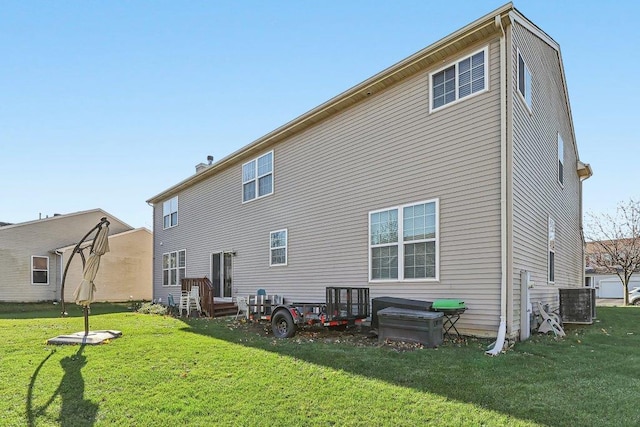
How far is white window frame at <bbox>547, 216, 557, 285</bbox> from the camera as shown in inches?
411

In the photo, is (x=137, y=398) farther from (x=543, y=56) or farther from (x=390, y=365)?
(x=543, y=56)

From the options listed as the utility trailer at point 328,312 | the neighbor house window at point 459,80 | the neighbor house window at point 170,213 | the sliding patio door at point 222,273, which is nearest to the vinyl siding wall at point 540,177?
the neighbor house window at point 459,80

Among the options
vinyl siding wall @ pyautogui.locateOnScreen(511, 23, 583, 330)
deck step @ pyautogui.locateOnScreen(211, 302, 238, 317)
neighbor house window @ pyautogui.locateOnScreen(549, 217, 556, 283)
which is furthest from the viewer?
deck step @ pyautogui.locateOnScreen(211, 302, 238, 317)

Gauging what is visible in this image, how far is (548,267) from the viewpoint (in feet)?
33.9

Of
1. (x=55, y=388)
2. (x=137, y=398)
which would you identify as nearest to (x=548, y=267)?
(x=137, y=398)

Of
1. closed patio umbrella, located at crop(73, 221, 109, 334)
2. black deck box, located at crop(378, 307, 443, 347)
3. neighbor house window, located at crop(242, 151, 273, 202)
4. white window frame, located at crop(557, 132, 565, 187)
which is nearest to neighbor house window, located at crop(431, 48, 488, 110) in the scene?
black deck box, located at crop(378, 307, 443, 347)

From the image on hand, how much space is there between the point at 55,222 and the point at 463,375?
2434 centimetres

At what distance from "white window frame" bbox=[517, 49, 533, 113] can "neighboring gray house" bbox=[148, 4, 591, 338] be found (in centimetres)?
4

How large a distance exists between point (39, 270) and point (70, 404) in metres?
21.6

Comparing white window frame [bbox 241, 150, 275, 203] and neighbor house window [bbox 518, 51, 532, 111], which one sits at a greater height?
neighbor house window [bbox 518, 51, 532, 111]

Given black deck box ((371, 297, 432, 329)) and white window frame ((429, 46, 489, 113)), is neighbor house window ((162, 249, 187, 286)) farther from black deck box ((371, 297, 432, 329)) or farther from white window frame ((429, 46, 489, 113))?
white window frame ((429, 46, 489, 113))

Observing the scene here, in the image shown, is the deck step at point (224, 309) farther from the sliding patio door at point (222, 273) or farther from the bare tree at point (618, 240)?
the bare tree at point (618, 240)

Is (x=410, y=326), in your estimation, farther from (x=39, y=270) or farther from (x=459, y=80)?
(x=39, y=270)

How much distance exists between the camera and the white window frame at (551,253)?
10.4 metres
